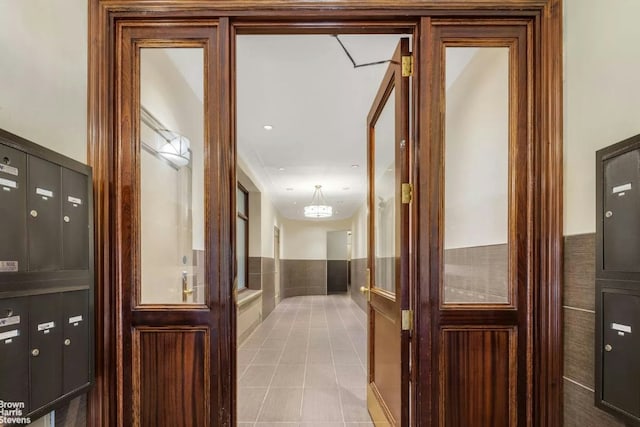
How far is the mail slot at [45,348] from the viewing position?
1.39 meters

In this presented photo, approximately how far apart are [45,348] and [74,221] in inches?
19.2

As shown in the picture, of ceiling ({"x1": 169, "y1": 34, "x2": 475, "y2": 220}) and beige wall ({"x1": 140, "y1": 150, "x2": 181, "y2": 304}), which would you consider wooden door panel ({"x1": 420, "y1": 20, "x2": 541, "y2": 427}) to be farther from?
beige wall ({"x1": 140, "y1": 150, "x2": 181, "y2": 304})

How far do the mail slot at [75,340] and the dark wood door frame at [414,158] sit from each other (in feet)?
0.70

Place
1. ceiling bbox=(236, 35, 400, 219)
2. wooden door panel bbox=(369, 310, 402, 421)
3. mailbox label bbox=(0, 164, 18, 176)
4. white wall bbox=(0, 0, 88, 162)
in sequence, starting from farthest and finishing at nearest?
ceiling bbox=(236, 35, 400, 219) → wooden door panel bbox=(369, 310, 402, 421) → white wall bbox=(0, 0, 88, 162) → mailbox label bbox=(0, 164, 18, 176)

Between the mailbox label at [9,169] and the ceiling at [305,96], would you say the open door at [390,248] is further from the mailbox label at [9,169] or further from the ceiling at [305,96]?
the mailbox label at [9,169]

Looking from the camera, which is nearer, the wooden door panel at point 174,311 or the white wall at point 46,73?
the white wall at point 46,73

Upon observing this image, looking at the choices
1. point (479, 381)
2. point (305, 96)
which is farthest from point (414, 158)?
point (305, 96)

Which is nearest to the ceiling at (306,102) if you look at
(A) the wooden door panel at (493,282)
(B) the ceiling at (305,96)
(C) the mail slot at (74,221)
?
(B) the ceiling at (305,96)

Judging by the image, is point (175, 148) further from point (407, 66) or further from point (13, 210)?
point (407, 66)

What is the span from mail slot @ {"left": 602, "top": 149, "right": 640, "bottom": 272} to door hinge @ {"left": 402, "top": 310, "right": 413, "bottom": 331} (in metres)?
0.86

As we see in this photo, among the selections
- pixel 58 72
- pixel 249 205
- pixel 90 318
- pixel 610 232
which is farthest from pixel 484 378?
pixel 249 205

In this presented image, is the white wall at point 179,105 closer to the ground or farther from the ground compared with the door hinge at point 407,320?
farther from the ground

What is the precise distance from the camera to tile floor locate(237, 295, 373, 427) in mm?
3217

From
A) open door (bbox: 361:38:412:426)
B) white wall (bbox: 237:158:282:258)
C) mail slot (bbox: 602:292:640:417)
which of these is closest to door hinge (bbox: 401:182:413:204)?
open door (bbox: 361:38:412:426)
